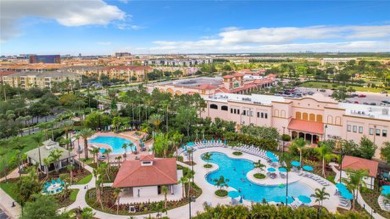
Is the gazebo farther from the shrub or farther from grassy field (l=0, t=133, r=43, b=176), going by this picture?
the shrub

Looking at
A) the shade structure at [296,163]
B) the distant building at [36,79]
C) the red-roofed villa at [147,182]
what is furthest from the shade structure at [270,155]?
the distant building at [36,79]

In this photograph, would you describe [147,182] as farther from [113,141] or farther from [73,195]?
[113,141]

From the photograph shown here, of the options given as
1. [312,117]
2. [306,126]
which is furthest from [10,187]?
[312,117]

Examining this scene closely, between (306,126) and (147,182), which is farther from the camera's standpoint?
(306,126)

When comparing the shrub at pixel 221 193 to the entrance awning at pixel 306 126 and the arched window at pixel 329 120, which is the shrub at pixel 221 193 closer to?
the entrance awning at pixel 306 126

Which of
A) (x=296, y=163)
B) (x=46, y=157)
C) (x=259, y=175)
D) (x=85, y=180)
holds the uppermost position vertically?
(x=46, y=157)

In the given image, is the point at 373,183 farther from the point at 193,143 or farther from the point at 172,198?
the point at 193,143

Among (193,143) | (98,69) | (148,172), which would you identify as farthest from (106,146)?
(98,69)
